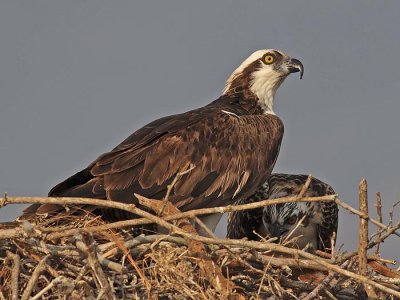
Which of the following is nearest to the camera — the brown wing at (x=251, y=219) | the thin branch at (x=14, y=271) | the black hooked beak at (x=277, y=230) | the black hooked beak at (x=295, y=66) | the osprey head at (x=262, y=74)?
the thin branch at (x=14, y=271)

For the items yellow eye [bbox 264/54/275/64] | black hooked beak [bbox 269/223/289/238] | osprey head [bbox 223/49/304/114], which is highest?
yellow eye [bbox 264/54/275/64]

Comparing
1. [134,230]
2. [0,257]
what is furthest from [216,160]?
[0,257]

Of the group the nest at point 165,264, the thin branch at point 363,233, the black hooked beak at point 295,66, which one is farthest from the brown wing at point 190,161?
the thin branch at point 363,233

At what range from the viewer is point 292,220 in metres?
A: 11.0

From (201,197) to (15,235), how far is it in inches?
107

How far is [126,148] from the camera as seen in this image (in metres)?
9.60

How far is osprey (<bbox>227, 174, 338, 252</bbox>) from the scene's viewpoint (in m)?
11.0

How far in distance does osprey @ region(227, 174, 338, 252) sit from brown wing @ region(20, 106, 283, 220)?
80 cm

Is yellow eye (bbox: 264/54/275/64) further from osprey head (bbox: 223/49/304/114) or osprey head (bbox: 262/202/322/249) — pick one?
osprey head (bbox: 262/202/322/249)

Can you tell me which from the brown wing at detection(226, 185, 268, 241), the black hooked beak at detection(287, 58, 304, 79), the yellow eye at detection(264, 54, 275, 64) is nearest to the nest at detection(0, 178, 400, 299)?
the brown wing at detection(226, 185, 268, 241)

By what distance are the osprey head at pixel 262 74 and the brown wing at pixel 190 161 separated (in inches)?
39.2

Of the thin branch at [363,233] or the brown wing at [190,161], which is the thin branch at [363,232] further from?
the brown wing at [190,161]

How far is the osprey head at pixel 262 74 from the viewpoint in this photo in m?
11.5

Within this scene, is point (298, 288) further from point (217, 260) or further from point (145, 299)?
point (145, 299)
